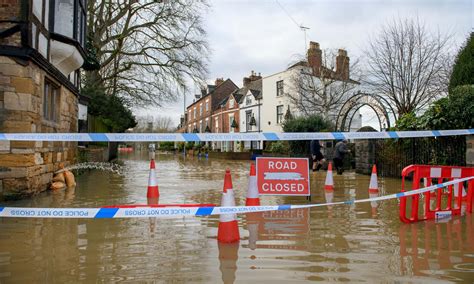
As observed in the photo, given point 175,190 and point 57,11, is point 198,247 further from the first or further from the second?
point 57,11

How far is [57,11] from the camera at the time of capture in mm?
9914

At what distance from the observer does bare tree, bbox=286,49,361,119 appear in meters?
27.2

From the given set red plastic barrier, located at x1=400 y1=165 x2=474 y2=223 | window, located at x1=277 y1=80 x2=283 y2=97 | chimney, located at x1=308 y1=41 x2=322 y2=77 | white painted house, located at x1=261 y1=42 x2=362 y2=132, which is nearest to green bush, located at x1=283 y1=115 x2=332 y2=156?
white painted house, located at x1=261 y1=42 x2=362 y2=132

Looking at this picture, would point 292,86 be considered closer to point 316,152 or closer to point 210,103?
point 316,152

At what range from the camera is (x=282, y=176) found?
7.05 m

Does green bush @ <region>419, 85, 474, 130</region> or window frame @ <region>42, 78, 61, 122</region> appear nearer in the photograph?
window frame @ <region>42, 78, 61, 122</region>

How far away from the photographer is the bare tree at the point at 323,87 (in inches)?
1072

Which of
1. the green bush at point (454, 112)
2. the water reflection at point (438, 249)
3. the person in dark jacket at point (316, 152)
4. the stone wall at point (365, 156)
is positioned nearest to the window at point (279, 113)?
the stone wall at point (365, 156)

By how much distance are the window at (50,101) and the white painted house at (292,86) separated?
2009 cm

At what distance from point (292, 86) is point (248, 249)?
96.3 feet

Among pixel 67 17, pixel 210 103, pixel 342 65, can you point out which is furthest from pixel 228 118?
pixel 67 17

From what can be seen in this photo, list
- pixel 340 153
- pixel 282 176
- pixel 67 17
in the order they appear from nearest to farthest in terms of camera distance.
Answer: pixel 282 176 < pixel 67 17 < pixel 340 153

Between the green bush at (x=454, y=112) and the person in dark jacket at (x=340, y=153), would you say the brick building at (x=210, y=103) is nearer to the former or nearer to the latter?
the person in dark jacket at (x=340, y=153)

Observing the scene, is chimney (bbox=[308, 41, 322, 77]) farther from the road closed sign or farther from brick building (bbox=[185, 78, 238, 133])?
brick building (bbox=[185, 78, 238, 133])
